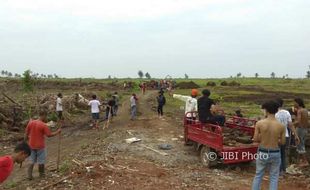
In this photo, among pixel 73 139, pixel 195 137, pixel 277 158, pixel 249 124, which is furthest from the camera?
pixel 73 139

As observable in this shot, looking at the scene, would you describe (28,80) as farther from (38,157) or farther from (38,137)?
(38,137)

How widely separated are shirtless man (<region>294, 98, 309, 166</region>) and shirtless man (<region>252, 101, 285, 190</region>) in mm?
4175

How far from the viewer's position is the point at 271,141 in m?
8.73

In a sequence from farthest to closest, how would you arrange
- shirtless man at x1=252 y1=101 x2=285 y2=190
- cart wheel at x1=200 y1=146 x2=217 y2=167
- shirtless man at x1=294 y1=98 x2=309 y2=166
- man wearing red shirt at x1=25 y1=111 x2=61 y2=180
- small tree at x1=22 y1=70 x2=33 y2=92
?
small tree at x1=22 y1=70 x2=33 y2=92, shirtless man at x1=294 y1=98 x2=309 y2=166, cart wheel at x1=200 y1=146 x2=217 y2=167, man wearing red shirt at x1=25 y1=111 x2=61 y2=180, shirtless man at x1=252 y1=101 x2=285 y2=190

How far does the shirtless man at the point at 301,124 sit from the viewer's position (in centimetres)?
1273

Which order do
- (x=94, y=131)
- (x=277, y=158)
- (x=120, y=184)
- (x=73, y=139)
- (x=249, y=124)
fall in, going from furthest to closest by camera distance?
(x=94, y=131), (x=73, y=139), (x=249, y=124), (x=120, y=184), (x=277, y=158)

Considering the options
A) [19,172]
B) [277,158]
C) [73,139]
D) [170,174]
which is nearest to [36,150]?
[19,172]

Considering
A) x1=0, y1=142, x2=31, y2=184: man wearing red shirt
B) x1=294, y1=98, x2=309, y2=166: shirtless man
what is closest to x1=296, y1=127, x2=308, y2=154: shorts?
x1=294, y1=98, x2=309, y2=166: shirtless man

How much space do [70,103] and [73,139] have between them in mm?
12032

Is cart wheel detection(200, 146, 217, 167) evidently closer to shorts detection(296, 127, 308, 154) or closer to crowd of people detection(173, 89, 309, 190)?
crowd of people detection(173, 89, 309, 190)

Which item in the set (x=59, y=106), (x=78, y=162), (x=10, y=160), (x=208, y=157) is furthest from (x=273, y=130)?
(x=59, y=106)

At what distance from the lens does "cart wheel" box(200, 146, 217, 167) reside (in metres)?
12.6

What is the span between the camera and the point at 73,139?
818 inches

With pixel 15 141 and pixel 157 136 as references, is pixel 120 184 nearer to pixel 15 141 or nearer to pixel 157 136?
pixel 157 136
